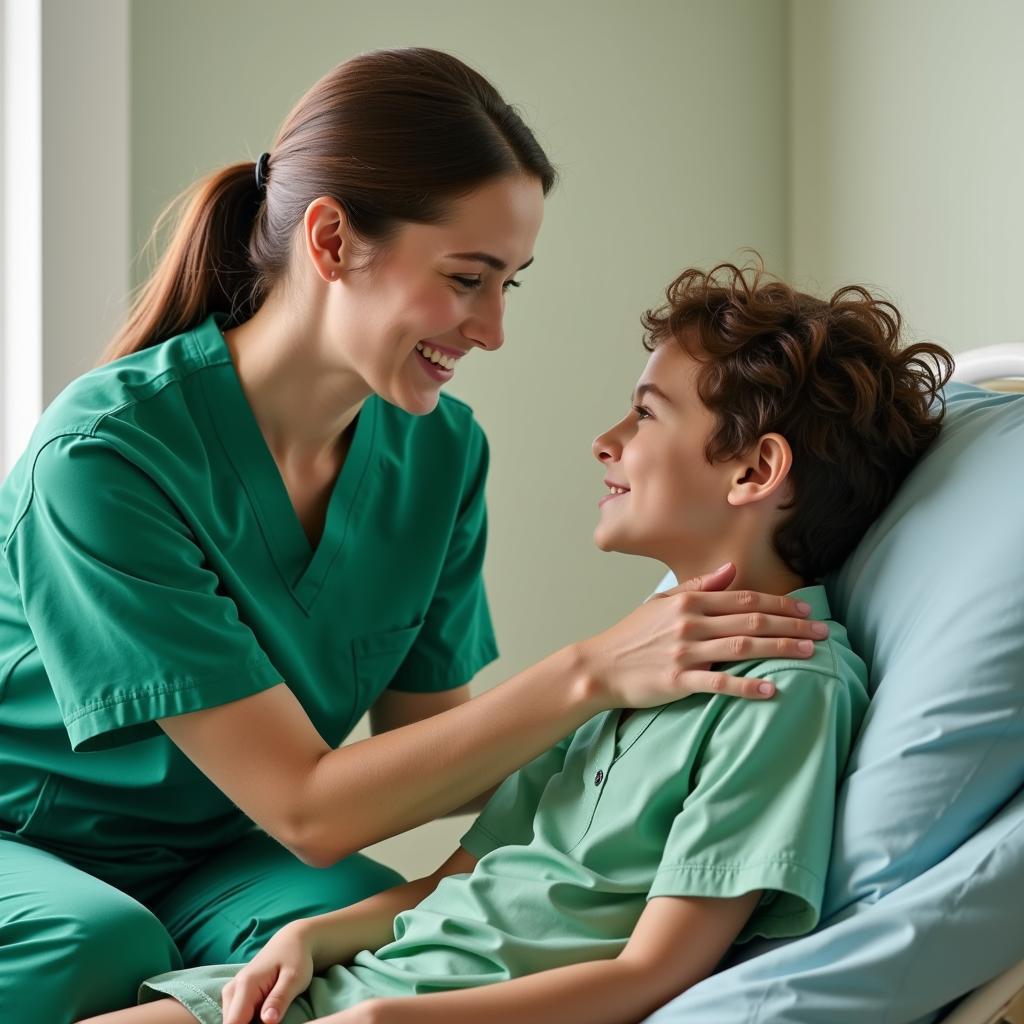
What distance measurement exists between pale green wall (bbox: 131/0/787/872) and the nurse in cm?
77

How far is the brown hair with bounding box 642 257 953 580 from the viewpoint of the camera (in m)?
1.32

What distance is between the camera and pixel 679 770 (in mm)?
1162

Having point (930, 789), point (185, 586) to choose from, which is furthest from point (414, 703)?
point (930, 789)

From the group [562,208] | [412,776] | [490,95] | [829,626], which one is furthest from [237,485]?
[562,208]

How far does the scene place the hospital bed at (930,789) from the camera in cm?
100

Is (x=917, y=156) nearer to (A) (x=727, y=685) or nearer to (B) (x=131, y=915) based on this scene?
(A) (x=727, y=685)

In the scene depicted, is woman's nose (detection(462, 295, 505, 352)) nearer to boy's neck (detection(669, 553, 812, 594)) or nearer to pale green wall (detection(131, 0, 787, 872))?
boy's neck (detection(669, 553, 812, 594))

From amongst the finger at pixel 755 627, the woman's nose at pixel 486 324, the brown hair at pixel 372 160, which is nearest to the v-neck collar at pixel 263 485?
the brown hair at pixel 372 160

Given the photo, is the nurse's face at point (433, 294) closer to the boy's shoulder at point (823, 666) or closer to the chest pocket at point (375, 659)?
the chest pocket at point (375, 659)

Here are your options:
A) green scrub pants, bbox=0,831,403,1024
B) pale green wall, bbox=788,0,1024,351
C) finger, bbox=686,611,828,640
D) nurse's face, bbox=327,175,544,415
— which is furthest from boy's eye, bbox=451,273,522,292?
pale green wall, bbox=788,0,1024,351

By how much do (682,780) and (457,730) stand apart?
221mm

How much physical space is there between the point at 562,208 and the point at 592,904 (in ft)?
5.32

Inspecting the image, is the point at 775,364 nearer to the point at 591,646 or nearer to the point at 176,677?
the point at 591,646

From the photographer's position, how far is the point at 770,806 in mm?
1101
